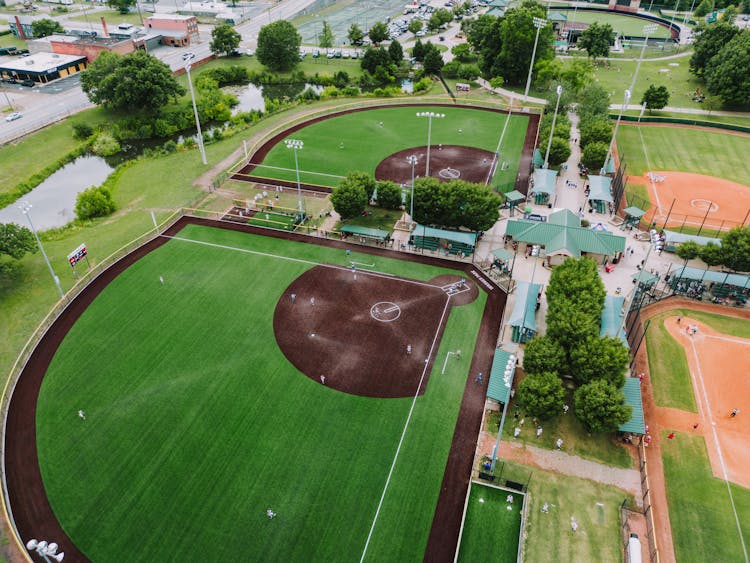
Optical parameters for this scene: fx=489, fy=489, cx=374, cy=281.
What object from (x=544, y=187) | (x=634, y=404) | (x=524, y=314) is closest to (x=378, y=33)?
(x=544, y=187)

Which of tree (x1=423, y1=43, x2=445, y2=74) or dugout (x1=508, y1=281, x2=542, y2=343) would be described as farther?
tree (x1=423, y1=43, x2=445, y2=74)

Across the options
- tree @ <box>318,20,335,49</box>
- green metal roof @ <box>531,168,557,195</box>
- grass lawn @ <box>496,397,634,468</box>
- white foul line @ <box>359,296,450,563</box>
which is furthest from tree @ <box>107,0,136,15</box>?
grass lawn @ <box>496,397,634,468</box>

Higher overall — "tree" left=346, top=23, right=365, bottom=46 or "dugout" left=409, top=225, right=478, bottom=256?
"tree" left=346, top=23, right=365, bottom=46

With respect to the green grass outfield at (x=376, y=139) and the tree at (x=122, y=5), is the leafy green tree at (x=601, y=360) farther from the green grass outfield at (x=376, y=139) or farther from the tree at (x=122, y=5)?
the tree at (x=122, y=5)

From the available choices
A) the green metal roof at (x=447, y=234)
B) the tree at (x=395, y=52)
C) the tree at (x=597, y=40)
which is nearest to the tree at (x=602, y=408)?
the green metal roof at (x=447, y=234)

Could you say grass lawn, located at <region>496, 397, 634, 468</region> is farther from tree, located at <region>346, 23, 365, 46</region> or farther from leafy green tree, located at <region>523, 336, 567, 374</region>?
tree, located at <region>346, 23, 365, 46</region>

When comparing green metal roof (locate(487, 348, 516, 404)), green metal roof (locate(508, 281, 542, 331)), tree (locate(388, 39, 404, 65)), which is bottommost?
green metal roof (locate(487, 348, 516, 404))

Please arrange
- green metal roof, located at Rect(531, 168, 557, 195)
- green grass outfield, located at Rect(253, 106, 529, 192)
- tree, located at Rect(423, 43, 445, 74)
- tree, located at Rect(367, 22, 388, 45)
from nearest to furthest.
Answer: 1. green metal roof, located at Rect(531, 168, 557, 195)
2. green grass outfield, located at Rect(253, 106, 529, 192)
3. tree, located at Rect(423, 43, 445, 74)
4. tree, located at Rect(367, 22, 388, 45)
